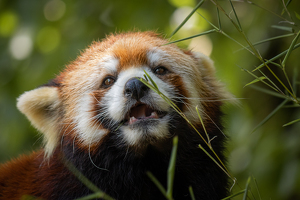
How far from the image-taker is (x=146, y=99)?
6.48ft

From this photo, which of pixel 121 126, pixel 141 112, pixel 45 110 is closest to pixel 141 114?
pixel 141 112

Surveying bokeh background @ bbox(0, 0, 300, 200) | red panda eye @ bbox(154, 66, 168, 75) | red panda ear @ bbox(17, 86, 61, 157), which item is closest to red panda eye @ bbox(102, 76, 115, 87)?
red panda eye @ bbox(154, 66, 168, 75)

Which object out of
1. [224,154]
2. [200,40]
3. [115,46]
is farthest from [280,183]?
[200,40]

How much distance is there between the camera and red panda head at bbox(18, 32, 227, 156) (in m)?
1.99

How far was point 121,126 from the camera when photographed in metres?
2.05

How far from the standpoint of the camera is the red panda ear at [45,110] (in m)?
2.38

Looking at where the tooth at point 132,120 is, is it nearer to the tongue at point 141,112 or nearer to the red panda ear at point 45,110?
the tongue at point 141,112

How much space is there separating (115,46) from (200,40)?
2.24m

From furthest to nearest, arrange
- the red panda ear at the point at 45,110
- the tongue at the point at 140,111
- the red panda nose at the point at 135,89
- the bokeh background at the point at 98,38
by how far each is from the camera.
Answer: the bokeh background at the point at 98,38, the red panda ear at the point at 45,110, the tongue at the point at 140,111, the red panda nose at the point at 135,89

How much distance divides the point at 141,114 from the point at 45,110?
0.84 m

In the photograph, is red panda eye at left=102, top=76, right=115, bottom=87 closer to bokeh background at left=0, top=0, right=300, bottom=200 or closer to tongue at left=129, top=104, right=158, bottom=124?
tongue at left=129, top=104, right=158, bottom=124

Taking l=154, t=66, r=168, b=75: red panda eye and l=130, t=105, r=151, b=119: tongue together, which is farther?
l=154, t=66, r=168, b=75: red panda eye

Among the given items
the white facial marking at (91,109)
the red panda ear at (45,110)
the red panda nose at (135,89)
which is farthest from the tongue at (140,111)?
the red panda ear at (45,110)

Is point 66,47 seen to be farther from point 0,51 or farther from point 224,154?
point 224,154
